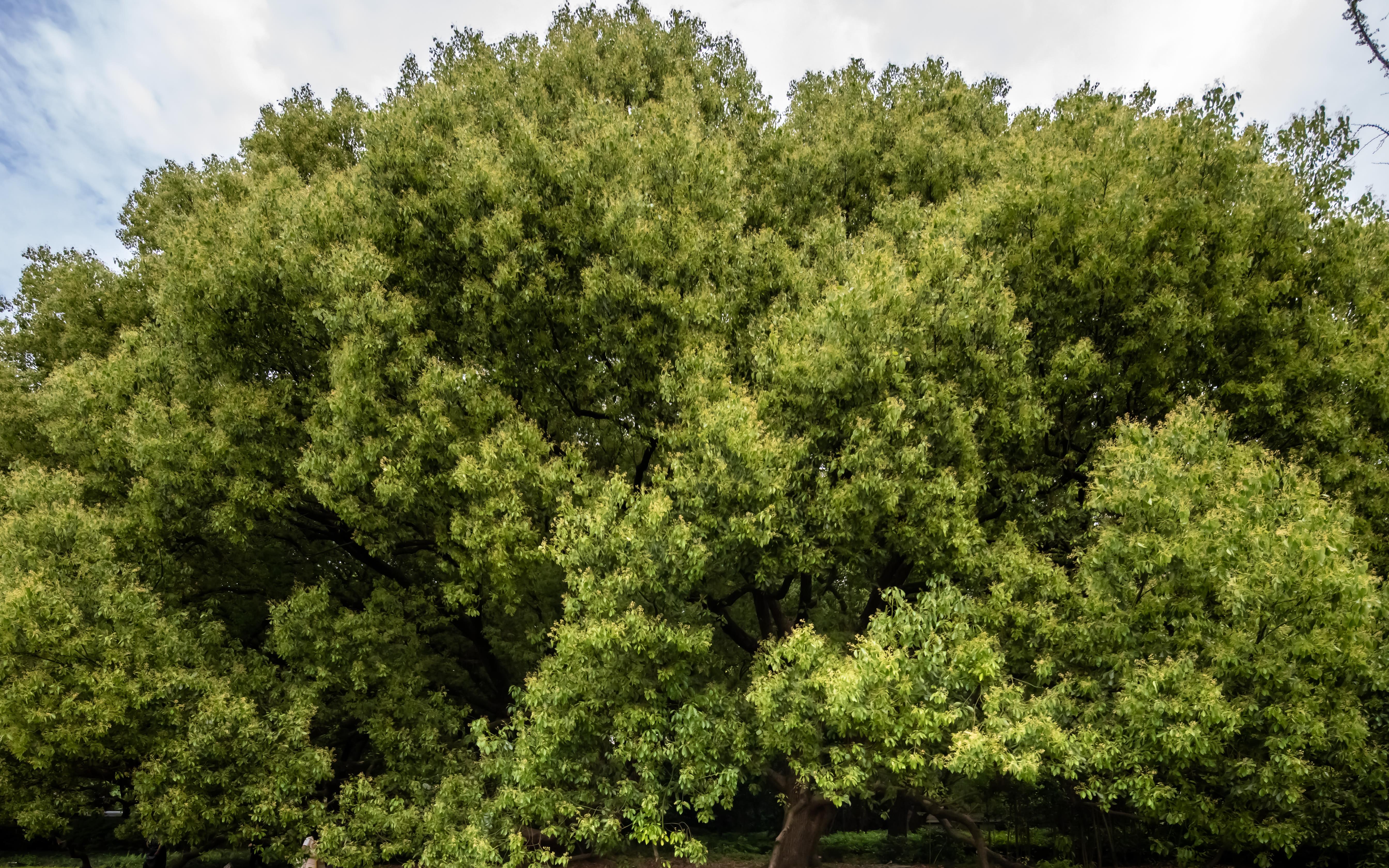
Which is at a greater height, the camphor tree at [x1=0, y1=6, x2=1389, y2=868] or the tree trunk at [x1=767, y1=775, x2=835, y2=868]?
the camphor tree at [x1=0, y1=6, x2=1389, y2=868]

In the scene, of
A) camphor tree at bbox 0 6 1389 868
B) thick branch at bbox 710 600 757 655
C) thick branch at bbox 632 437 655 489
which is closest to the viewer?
camphor tree at bbox 0 6 1389 868

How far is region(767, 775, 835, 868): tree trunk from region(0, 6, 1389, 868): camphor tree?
0.36ft

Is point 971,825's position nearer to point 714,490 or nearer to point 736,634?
point 736,634

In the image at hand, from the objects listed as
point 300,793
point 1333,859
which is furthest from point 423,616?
point 1333,859

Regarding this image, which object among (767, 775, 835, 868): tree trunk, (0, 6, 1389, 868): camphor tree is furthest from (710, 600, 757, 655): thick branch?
(767, 775, 835, 868): tree trunk

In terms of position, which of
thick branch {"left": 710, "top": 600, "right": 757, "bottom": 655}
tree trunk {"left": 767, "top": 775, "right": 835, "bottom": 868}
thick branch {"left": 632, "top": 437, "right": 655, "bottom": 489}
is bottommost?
tree trunk {"left": 767, "top": 775, "right": 835, "bottom": 868}

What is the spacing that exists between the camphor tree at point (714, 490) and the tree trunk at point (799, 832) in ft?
0.36

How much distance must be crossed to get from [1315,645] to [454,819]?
12081mm

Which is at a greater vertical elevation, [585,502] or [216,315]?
[216,315]

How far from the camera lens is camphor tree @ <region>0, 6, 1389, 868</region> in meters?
9.48

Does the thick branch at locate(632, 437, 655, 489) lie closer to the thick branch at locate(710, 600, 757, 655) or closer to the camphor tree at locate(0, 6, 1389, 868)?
the camphor tree at locate(0, 6, 1389, 868)

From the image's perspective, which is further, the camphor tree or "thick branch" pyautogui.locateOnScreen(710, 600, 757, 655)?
"thick branch" pyautogui.locateOnScreen(710, 600, 757, 655)

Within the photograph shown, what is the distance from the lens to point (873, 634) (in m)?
10.2

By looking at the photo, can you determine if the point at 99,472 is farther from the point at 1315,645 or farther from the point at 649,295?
the point at 1315,645
